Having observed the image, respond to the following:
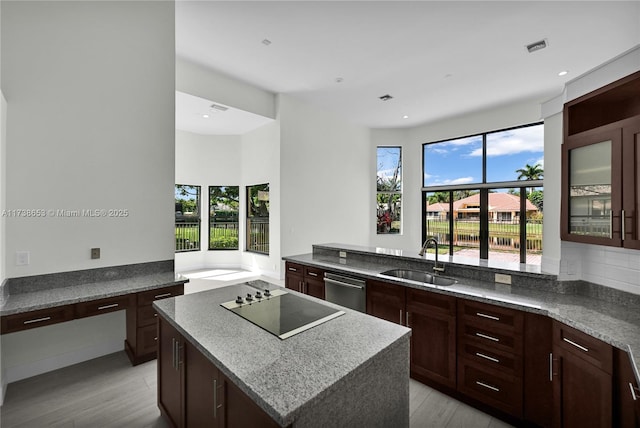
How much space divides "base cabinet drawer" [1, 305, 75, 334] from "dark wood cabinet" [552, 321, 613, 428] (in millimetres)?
3520

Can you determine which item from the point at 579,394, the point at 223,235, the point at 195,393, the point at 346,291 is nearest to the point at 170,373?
the point at 195,393

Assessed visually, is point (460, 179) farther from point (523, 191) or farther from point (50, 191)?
point (50, 191)

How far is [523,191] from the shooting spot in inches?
248

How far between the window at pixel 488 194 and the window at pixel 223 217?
197 inches

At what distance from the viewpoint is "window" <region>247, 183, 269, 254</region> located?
684 cm

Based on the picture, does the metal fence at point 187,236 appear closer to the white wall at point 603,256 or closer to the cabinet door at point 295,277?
the cabinet door at point 295,277

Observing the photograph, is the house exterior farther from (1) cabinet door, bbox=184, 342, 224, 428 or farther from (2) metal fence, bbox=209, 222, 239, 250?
(1) cabinet door, bbox=184, 342, 224, 428

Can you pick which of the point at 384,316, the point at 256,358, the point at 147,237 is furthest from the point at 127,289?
the point at 384,316

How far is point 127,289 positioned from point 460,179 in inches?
278

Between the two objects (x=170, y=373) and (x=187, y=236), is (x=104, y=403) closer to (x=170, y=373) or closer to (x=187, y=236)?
(x=170, y=373)

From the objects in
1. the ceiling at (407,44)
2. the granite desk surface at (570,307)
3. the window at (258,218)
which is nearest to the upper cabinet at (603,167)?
the granite desk surface at (570,307)

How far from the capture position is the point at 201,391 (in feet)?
4.73

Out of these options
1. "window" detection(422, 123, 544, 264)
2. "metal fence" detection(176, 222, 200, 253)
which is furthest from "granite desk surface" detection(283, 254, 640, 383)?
"metal fence" detection(176, 222, 200, 253)

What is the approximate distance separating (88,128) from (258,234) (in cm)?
453
